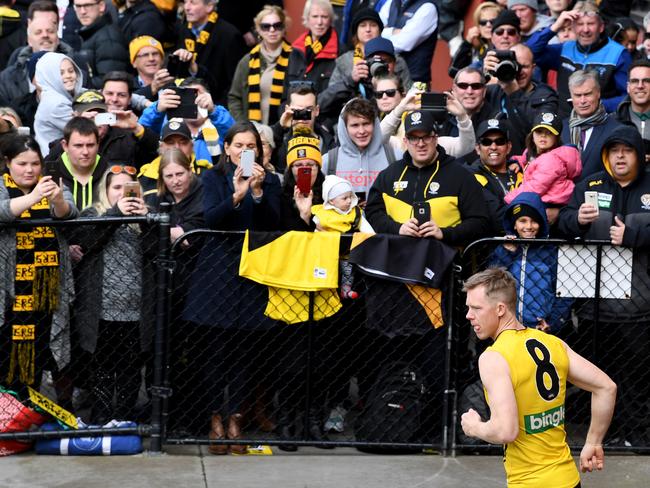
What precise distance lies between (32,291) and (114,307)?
560mm

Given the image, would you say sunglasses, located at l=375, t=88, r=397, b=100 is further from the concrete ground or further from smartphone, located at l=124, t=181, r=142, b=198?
the concrete ground

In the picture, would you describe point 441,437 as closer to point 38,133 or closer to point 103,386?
point 103,386

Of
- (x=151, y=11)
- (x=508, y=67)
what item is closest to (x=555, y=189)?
(x=508, y=67)

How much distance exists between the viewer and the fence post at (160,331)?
26.6ft

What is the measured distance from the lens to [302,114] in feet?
33.3

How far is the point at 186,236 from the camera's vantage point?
8102 millimetres

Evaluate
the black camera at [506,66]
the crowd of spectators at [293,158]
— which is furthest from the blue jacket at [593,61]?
the black camera at [506,66]

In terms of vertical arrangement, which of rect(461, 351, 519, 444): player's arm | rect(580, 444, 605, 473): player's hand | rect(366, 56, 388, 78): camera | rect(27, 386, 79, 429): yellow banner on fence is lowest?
rect(27, 386, 79, 429): yellow banner on fence

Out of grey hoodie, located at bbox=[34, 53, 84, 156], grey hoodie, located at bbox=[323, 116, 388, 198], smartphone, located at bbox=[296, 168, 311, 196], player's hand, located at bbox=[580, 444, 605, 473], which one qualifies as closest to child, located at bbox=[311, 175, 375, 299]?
smartphone, located at bbox=[296, 168, 311, 196]

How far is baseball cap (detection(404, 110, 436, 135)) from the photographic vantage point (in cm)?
855

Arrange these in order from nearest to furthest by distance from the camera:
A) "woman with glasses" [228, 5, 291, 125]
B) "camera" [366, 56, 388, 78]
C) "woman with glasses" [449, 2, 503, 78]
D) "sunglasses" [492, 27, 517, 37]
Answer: "camera" [366, 56, 388, 78] < "sunglasses" [492, 27, 517, 37] < "woman with glasses" [228, 5, 291, 125] < "woman with glasses" [449, 2, 503, 78]

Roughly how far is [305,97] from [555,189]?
7.99 feet

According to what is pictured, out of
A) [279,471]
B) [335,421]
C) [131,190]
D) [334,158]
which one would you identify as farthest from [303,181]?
[279,471]

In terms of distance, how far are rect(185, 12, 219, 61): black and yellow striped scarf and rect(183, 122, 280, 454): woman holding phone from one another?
4216 millimetres
